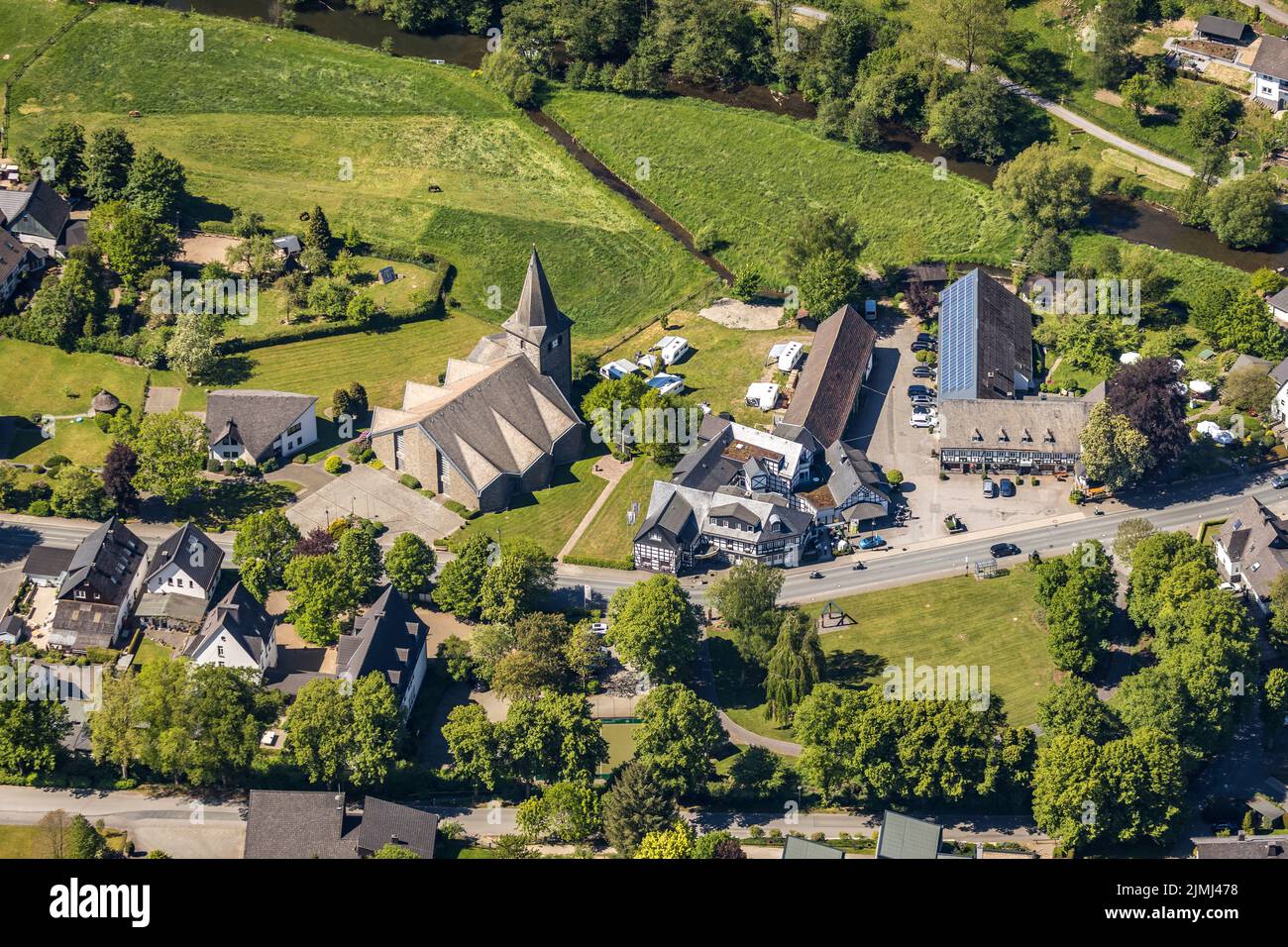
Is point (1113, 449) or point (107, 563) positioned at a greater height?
point (1113, 449)

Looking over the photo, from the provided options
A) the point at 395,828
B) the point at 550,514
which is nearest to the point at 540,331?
the point at 550,514

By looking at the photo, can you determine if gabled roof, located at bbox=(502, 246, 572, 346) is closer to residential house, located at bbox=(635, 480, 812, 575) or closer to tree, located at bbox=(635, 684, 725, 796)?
residential house, located at bbox=(635, 480, 812, 575)

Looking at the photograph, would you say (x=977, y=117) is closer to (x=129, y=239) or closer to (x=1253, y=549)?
(x=1253, y=549)

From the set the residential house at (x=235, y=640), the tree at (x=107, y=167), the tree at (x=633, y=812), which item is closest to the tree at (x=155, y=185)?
the tree at (x=107, y=167)

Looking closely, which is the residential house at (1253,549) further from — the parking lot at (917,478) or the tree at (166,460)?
the tree at (166,460)

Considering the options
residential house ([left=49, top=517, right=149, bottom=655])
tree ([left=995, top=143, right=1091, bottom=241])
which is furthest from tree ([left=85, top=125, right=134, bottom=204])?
tree ([left=995, top=143, right=1091, bottom=241])

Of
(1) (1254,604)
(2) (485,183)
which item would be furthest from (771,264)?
(1) (1254,604)
